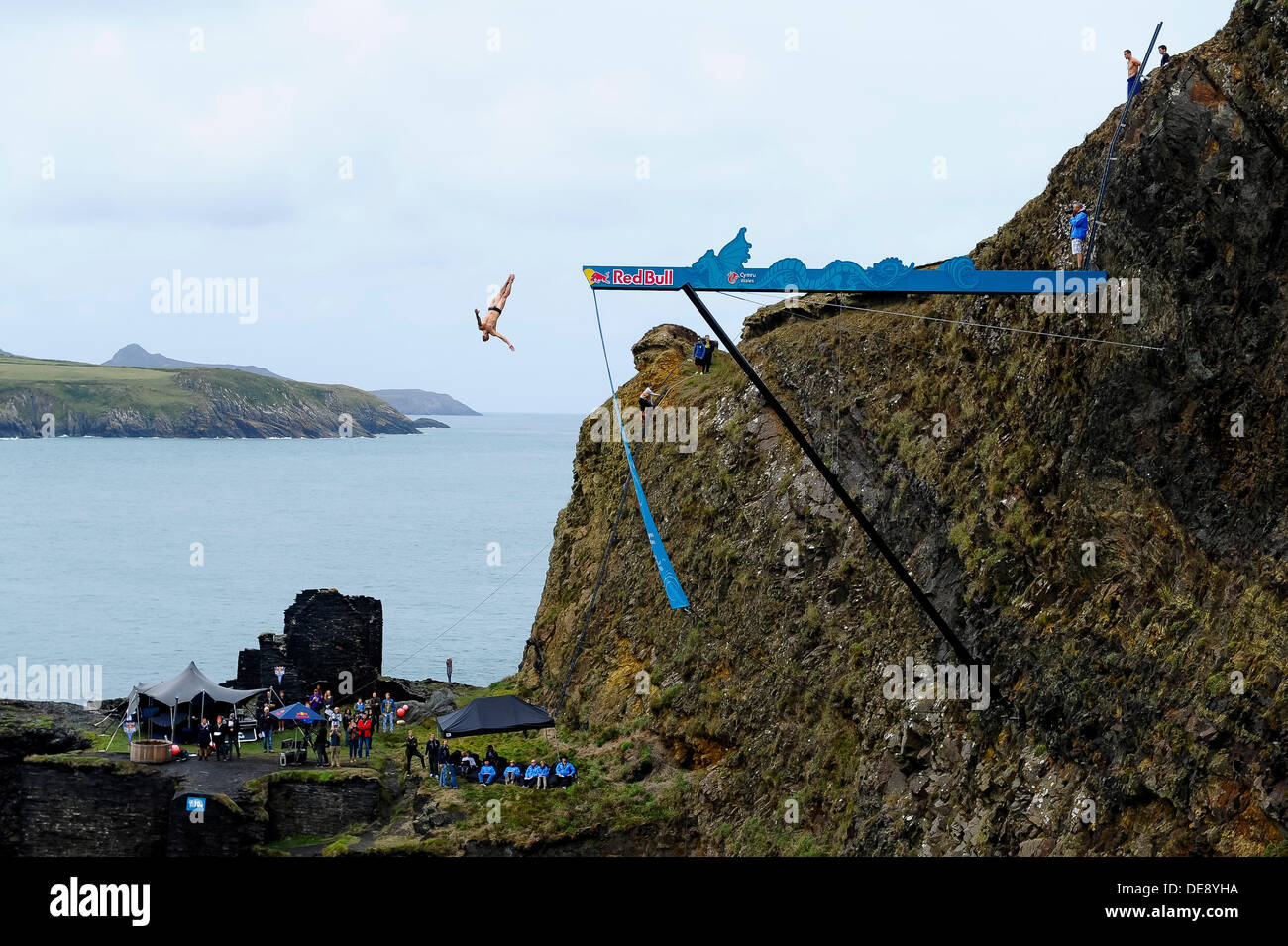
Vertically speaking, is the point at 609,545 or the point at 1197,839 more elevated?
the point at 609,545

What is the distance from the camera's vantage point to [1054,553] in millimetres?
22688

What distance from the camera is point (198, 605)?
13050cm

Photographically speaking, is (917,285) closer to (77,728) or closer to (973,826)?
(973,826)

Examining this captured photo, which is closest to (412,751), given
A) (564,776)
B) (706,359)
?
(564,776)

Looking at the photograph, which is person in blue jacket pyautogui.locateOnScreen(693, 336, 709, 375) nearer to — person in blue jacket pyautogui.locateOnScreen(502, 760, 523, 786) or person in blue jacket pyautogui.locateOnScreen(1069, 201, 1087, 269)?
person in blue jacket pyautogui.locateOnScreen(502, 760, 523, 786)

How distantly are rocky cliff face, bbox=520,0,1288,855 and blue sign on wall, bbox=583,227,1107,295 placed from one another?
1281 millimetres

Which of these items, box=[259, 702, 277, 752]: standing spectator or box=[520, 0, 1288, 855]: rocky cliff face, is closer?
box=[520, 0, 1288, 855]: rocky cliff face

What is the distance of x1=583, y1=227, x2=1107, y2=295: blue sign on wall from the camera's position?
2252cm

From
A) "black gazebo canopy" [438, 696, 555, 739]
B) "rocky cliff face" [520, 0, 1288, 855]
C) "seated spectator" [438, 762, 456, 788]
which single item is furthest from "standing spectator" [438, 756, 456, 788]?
"rocky cliff face" [520, 0, 1288, 855]

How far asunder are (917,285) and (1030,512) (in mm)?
4709

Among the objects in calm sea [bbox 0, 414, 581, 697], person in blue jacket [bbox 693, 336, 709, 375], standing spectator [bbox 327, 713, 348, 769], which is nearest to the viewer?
standing spectator [bbox 327, 713, 348, 769]

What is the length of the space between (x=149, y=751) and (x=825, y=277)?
27672 mm

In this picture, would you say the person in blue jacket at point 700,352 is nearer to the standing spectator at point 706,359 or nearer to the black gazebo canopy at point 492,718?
the standing spectator at point 706,359
